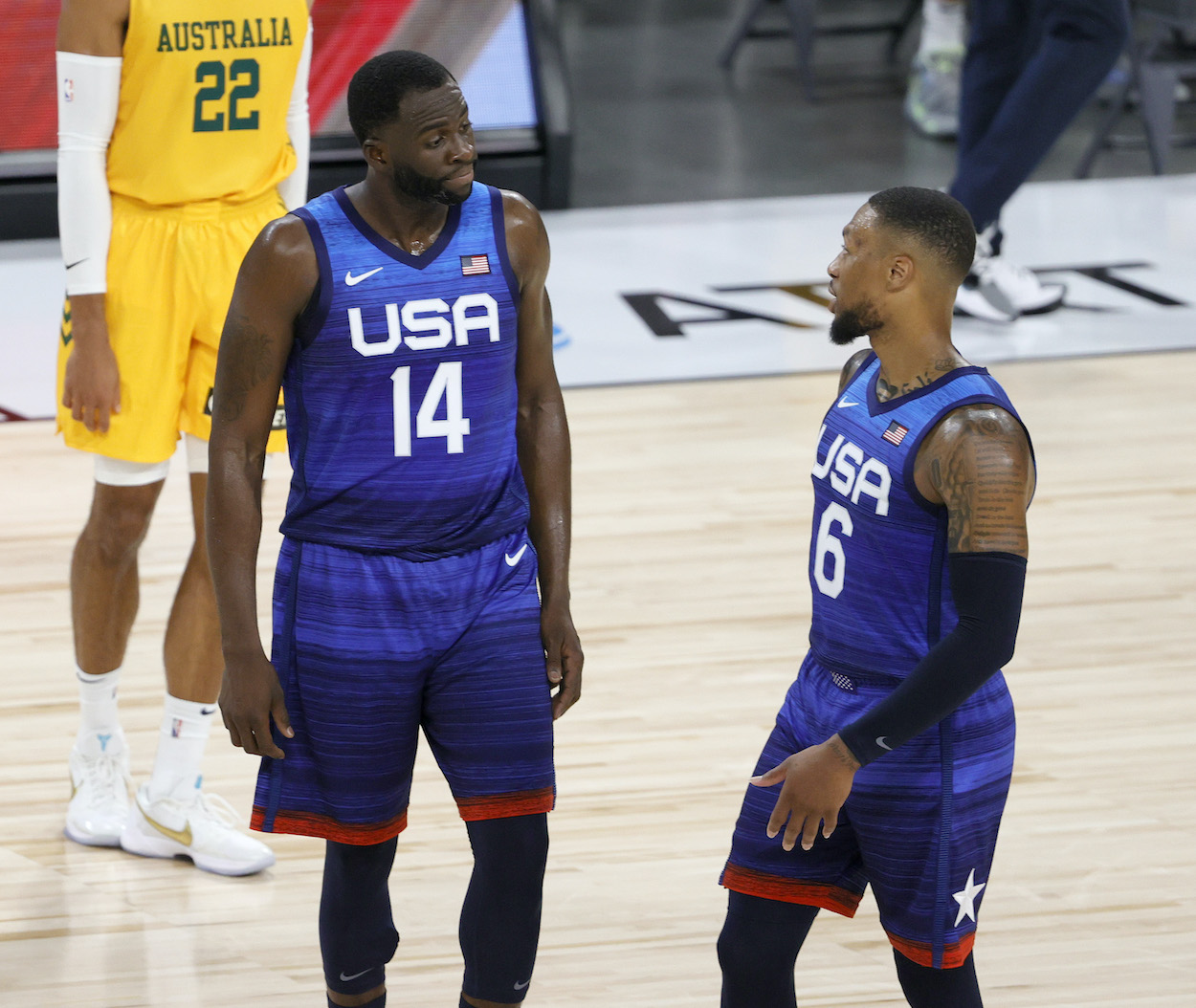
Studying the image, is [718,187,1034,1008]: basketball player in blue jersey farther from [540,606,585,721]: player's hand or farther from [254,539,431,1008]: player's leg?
[254,539,431,1008]: player's leg

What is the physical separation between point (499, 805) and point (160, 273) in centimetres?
113

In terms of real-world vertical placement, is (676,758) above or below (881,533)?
below

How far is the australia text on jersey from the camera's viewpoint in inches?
107

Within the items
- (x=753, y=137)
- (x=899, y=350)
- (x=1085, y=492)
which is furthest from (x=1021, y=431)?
(x=753, y=137)

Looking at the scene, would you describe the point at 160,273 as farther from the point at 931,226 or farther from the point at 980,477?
the point at 980,477

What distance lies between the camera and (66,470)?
15.7ft

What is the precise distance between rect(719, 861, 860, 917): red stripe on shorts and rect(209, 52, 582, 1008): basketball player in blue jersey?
10.8 inches

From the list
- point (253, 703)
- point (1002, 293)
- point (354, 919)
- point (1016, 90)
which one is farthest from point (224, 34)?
point (1002, 293)

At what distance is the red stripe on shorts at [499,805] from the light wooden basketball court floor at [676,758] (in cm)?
52

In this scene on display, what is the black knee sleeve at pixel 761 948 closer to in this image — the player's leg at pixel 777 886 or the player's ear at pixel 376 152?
the player's leg at pixel 777 886

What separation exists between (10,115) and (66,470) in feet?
9.19

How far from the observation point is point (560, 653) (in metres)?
2.26

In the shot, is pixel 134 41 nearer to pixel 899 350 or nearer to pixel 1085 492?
pixel 899 350

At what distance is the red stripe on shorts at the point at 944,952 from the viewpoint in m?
2.01
